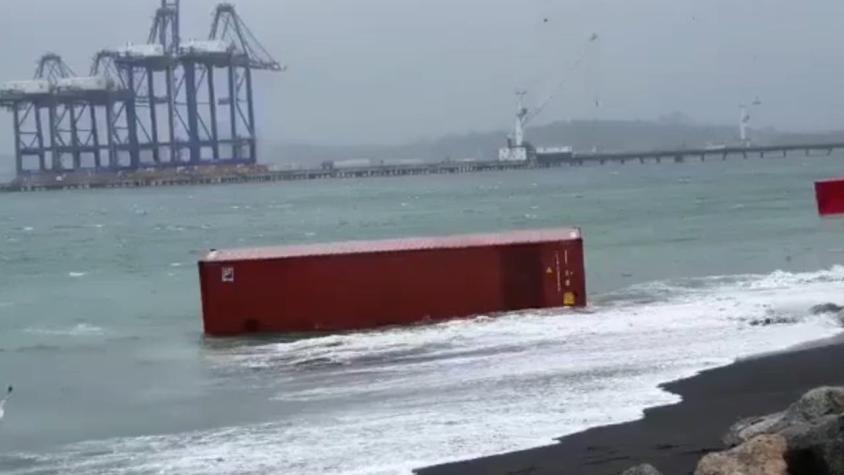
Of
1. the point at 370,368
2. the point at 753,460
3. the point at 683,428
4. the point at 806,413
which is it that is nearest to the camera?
the point at 753,460

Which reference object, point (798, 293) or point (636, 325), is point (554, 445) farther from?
point (798, 293)

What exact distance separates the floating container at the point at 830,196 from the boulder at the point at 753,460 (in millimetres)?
18645

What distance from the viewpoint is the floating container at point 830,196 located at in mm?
24219

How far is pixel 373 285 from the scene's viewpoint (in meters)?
16.8

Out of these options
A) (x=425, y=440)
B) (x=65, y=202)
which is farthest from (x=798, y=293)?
(x=65, y=202)

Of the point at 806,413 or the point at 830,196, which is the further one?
the point at 830,196

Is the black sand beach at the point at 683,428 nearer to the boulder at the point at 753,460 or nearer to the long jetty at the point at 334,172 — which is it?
the boulder at the point at 753,460

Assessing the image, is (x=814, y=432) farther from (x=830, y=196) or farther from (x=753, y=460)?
(x=830, y=196)

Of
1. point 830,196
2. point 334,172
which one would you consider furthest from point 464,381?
point 334,172

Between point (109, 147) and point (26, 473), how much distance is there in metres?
136

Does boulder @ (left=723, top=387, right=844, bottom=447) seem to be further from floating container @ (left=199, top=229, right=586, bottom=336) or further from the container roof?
the container roof

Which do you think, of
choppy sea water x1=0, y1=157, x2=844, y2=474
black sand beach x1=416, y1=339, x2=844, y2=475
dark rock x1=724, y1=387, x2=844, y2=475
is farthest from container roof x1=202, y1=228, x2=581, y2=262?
dark rock x1=724, y1=387, x2=844, y2=475

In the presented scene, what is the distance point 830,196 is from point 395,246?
1161cm

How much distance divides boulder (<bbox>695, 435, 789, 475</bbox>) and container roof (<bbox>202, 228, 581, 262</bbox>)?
10.7 metres
